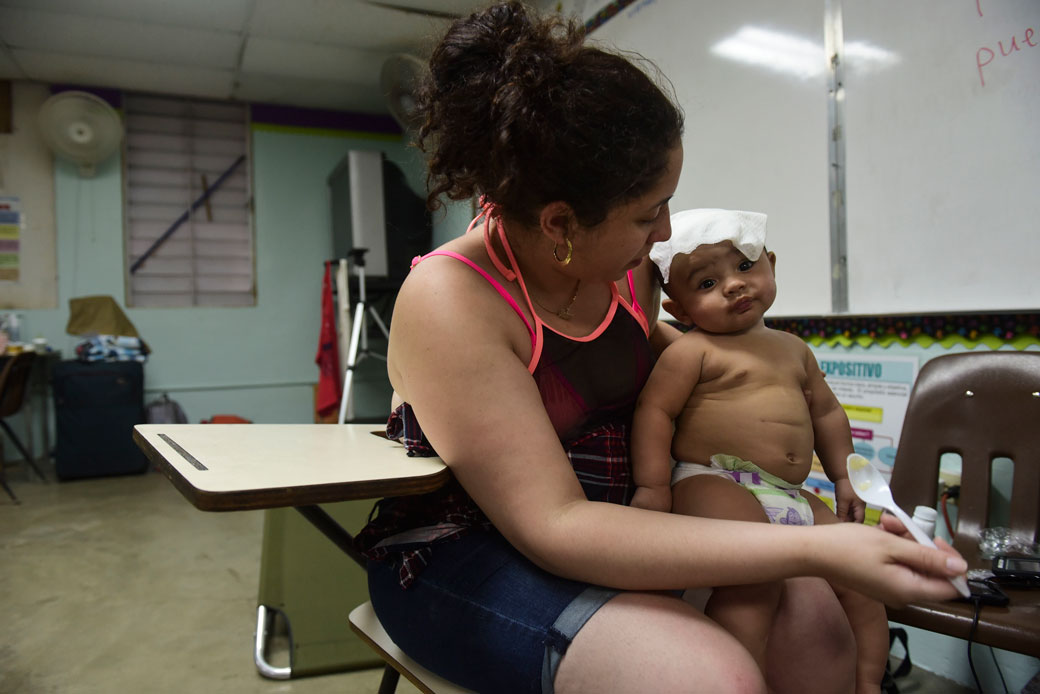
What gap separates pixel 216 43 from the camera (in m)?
4.09

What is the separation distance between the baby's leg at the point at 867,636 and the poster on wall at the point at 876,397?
76 centimetres

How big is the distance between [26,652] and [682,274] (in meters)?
2.20

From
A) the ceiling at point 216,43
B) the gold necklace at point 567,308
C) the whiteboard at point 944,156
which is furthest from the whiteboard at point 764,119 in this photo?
the ceiling at point 216,43

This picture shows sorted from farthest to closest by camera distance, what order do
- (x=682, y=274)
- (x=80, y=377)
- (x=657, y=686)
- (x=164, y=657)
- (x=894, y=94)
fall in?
(x=80, y=377) → (x=164, y=657) → (x=894, y=94) → (x=682, y=274) → (x=657, y=686)

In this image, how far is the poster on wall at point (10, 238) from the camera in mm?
4613

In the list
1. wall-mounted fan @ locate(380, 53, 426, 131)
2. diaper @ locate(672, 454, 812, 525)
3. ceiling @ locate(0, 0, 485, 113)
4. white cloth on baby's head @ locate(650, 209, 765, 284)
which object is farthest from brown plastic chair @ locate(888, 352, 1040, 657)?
wall-mounted fan @ locate(380, 53, 426, 131)

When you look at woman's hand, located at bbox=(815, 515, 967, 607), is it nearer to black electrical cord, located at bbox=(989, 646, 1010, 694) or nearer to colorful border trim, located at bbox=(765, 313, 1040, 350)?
colorful border trim, located at bbox=(765, 313, 1040, 350)

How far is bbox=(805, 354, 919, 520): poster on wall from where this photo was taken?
162 cm

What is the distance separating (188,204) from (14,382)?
1925mm

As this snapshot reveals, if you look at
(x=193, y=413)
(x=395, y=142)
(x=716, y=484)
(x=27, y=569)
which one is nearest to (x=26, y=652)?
(x=27, y=569)

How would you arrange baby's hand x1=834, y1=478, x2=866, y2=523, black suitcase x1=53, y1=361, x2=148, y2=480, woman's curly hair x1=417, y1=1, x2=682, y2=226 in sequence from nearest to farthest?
1. woman's curly hair x1=417, y1=1, x2=682, y2=226
2. baby's hand x1=834, y1=478, x2=866, y2=523
3. black suitcase x1=53, y1=361, x2=148, y2=480

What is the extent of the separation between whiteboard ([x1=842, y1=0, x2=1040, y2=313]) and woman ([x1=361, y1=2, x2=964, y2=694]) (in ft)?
3.09

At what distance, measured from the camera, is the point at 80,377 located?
4.27 metres

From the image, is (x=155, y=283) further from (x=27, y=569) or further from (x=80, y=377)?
(x=27, y=569)
